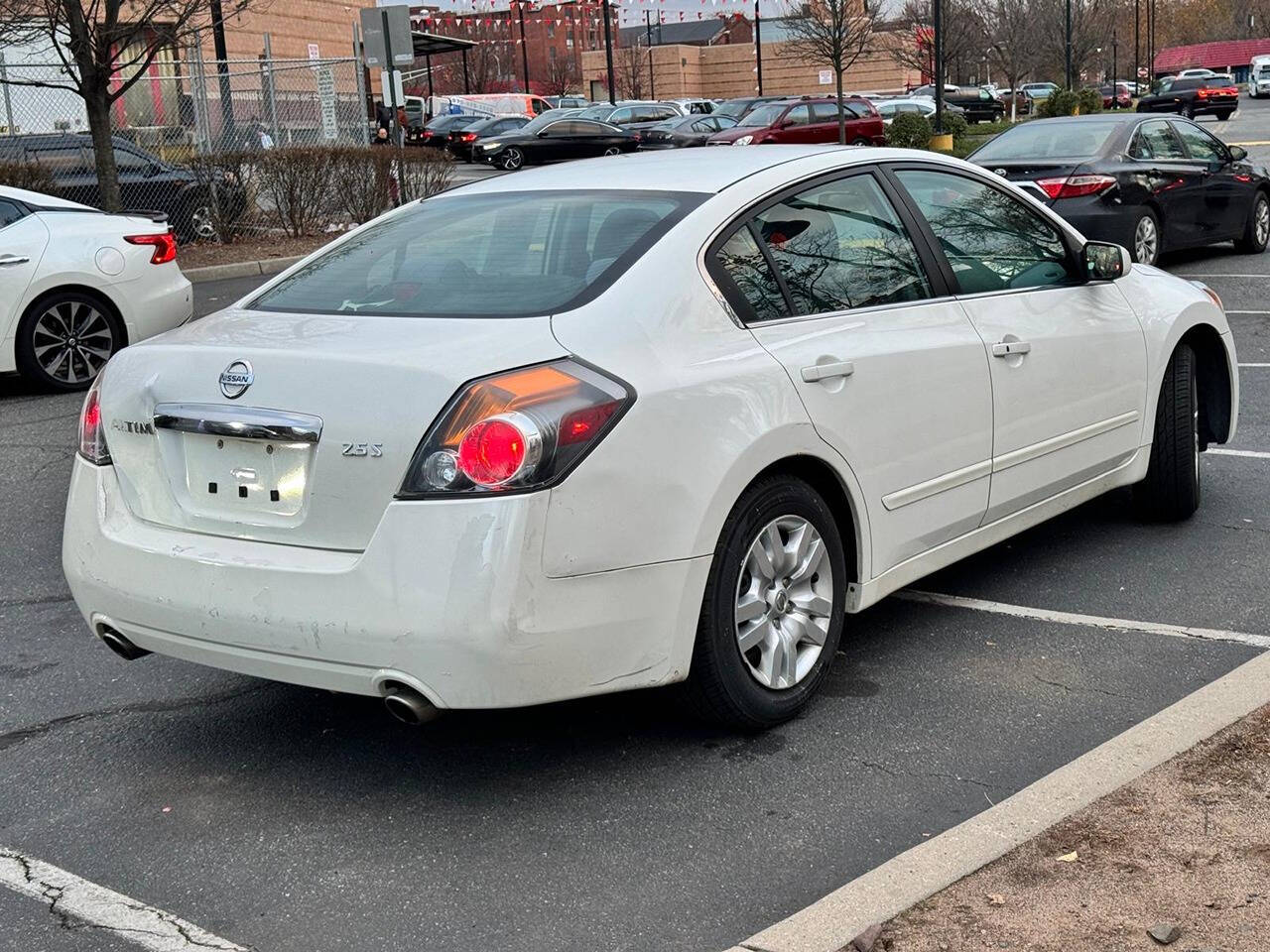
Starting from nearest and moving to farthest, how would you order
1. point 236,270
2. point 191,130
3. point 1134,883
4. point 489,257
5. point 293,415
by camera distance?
1. point 1134,883
2. point 293,415
3. point 489,257
4. point 236,270
5. point 191,130

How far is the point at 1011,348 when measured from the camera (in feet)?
16.0

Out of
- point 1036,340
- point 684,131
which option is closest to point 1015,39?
point 684,131

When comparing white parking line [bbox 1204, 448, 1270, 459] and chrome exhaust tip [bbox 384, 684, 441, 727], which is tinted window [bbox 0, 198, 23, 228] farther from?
chrome exhaust tip [bbox 384, 684, 441, 727]

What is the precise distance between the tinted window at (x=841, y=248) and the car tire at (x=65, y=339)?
704cm

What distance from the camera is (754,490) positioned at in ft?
12.9

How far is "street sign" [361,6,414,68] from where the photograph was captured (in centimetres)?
1833

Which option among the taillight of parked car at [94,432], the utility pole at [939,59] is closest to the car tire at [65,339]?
the taillight of parked car at [94,432]

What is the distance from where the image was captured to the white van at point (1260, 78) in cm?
7681

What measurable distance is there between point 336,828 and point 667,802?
0.80 m

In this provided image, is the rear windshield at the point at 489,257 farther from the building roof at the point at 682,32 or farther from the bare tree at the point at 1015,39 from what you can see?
the building roof at the point at 682,32

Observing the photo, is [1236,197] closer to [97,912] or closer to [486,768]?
[486,768]

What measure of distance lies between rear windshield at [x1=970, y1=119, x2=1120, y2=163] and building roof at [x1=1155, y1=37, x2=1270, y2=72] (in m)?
114

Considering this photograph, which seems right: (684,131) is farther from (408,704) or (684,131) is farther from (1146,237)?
(408,704)

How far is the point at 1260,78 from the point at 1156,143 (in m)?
70.5
